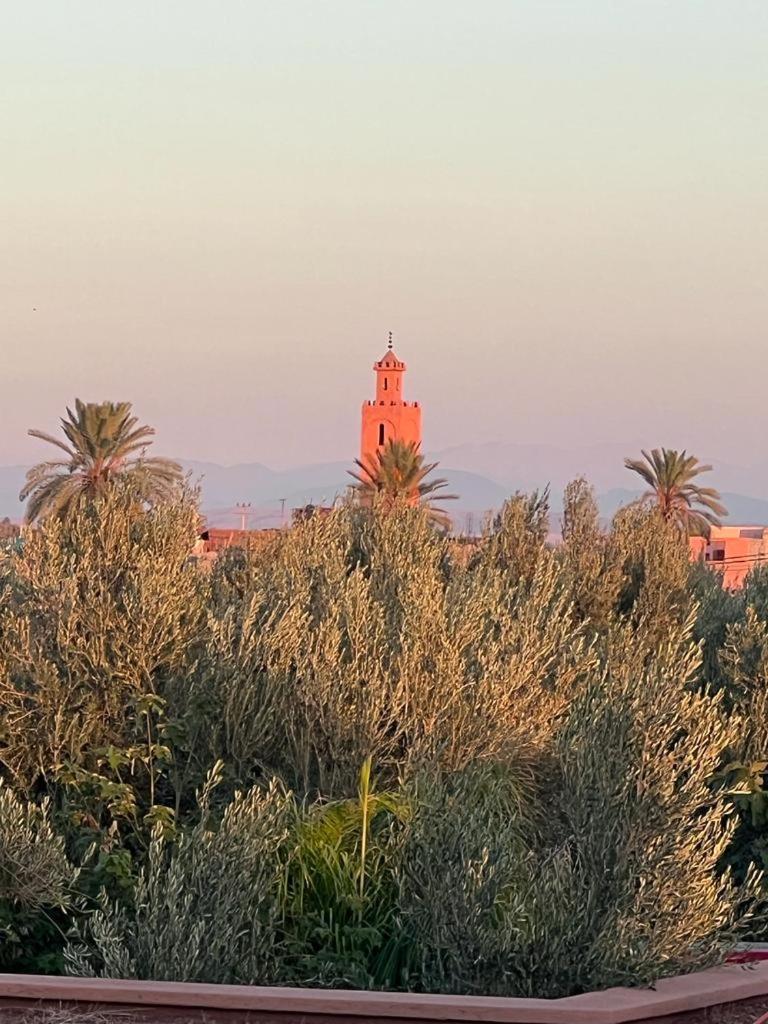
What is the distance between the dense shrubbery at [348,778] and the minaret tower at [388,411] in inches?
6038

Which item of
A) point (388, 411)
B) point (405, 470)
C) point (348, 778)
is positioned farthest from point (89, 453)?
point (388, 411)

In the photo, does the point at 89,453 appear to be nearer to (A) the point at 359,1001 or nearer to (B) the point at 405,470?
(B) the point at 405,470

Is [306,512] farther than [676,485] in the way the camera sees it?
No

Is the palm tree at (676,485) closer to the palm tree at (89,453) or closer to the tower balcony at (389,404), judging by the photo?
the palm tree at (89,453)

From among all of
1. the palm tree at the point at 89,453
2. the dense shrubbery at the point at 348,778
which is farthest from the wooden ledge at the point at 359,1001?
the palm tree at the point at 89,453

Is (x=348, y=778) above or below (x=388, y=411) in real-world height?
below

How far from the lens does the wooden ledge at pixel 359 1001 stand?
629cm

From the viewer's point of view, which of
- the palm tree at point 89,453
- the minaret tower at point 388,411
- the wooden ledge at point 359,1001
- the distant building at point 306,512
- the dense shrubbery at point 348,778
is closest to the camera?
the wooden ledge at point 359,1001

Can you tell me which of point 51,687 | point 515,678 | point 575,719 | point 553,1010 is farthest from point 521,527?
point 553,1010

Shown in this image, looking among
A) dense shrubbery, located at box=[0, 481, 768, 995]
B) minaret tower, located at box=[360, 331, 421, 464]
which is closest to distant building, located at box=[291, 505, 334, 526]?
dense shrubbery, located at box=[0, 481, 768, 995]

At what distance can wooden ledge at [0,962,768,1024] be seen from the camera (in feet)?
20.6

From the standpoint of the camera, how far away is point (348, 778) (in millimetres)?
9516

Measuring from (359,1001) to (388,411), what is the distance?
162 meters

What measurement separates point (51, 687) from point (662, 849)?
149 inches
